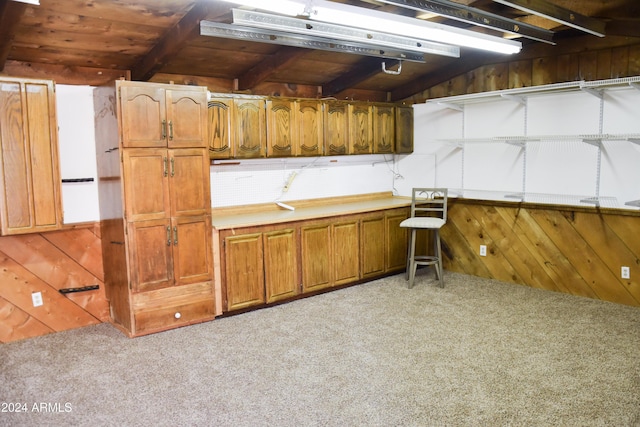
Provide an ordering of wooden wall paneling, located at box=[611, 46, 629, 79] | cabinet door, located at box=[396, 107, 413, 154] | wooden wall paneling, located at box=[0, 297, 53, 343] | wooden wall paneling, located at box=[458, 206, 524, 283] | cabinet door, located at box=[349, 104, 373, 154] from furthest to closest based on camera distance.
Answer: cabinet door, located at box=[396, 107, 413, 154], cabinet door, located at box=[349, 104, 373, 154], wooden wall paneling, located at box=[458, 206, 524, 283], wooden wall paneling, located at box=[611, 46, 629, 79], wooden wall paneling, located at box=[0, 297, 53, 343]

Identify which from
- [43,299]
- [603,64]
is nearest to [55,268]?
[43,299]

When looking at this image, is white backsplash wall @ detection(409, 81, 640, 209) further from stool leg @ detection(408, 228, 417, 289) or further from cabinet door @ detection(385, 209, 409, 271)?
stool leg @ detection(408, 228, 417, 289)

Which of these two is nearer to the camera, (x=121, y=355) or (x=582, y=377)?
(x=582, y=377)

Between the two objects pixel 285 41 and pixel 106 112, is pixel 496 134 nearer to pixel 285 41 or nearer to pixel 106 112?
pixel 285 41

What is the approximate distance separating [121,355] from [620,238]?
14.1ft

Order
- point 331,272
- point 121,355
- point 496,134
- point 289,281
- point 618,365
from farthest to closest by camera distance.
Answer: point 496,134 < point 331,272 < point 289,281 < point 121,355 < point 618,365

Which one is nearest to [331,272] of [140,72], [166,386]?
[166,386]

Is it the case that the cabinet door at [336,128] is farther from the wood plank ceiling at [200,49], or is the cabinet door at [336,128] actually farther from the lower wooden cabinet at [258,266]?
the lower wooden cabinet at [258,266]

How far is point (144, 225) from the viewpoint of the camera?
12.5 ft

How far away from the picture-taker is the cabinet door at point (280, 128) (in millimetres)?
4680

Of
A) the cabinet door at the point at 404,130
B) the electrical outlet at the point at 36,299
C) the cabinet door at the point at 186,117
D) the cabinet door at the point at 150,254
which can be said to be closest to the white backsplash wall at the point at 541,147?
the cabinet door at the point at 404,130

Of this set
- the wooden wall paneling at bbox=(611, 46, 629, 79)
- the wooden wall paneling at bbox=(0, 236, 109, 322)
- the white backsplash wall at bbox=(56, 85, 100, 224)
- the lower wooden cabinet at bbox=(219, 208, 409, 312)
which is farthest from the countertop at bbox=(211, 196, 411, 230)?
the wooden wall paneling at bbox=(611, 46, 629, 79)

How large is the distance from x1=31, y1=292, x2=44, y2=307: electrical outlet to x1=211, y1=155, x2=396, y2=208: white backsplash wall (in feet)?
5.38

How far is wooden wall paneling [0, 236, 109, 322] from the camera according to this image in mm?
3785
